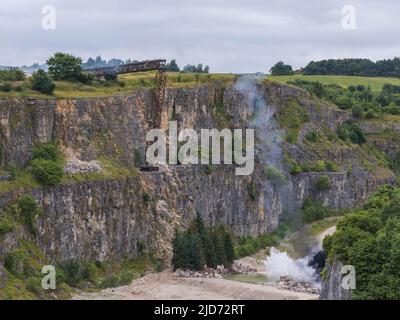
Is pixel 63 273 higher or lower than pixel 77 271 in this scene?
higher

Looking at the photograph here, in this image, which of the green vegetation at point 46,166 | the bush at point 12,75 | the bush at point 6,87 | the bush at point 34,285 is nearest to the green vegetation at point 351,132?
the bush at point 12,75

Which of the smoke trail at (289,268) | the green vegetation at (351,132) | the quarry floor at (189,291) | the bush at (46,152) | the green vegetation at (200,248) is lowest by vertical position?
the smoke trail at (289,268)

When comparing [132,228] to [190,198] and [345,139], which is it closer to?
[190,198]

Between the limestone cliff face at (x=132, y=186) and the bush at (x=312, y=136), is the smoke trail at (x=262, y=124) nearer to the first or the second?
the limestone cliff face at (x=132, y=186)

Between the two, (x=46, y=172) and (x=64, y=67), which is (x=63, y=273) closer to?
(x=46, y=172)

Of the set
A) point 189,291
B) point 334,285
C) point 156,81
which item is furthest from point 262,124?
point 334,285

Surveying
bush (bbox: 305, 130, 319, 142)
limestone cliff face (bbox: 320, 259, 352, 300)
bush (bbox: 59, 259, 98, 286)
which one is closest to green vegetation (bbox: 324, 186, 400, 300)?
limestone cliff face (bbox: 320, 259, 352, 300)

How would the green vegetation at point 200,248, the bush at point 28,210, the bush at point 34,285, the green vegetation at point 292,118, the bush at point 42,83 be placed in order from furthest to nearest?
the green vegetation at point 292,118 < the bush at point 42,83 < the green vegetation at point 200,248 < the bush at point 28,210 < the bush at point 34,285
